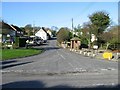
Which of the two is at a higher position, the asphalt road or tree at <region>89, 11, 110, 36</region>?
tree at <region>89, 11, 110, 36</region>

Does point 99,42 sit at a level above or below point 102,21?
below

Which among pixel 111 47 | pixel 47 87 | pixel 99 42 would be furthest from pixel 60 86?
pixel 99 42

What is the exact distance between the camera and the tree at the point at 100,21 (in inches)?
3072

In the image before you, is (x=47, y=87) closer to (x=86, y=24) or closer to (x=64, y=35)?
(x=86, y=24)

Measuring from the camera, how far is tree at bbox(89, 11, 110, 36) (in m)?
78.0

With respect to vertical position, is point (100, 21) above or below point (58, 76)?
above

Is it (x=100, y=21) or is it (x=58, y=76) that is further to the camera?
(x=100, y=21)

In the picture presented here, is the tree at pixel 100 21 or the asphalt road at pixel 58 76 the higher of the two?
the tree at pixel 100 21

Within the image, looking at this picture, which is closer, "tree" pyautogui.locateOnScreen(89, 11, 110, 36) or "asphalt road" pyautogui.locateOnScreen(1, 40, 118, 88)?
"asphalt road" pyautogui.locateOnScreen(1, 40, 118, 88)

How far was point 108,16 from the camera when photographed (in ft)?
267

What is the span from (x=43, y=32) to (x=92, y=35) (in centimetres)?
8316

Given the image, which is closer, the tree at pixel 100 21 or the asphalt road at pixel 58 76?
the asphalt road at pixel 58 76

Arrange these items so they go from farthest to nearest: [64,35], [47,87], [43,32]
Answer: [43,32], [64,35], [47,87]

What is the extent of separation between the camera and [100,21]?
260 ft
